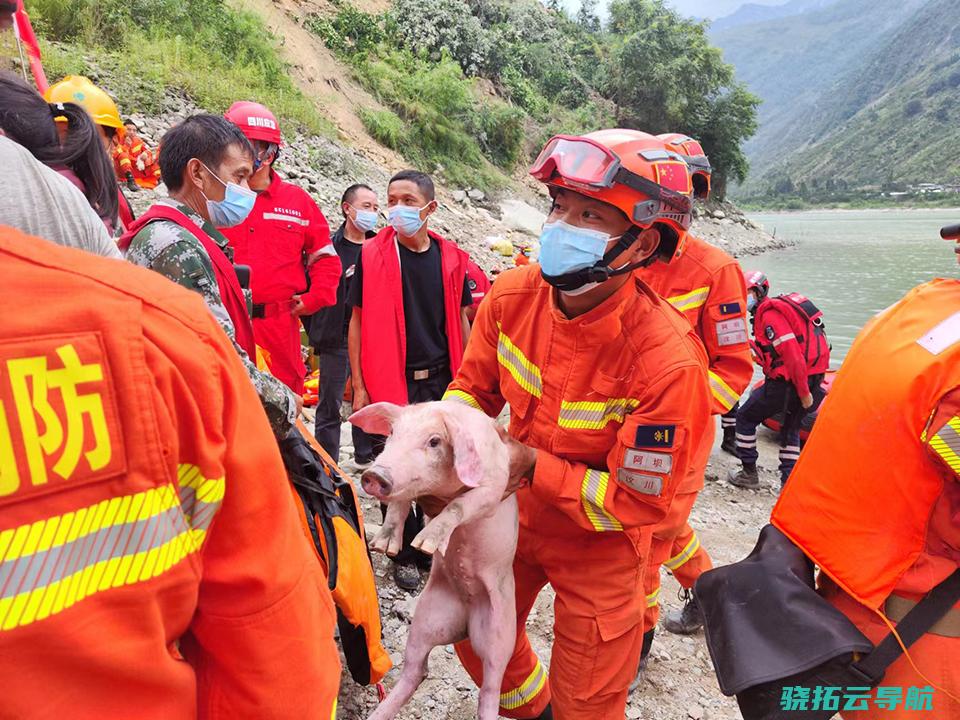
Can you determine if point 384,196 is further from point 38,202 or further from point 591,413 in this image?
point 38,202

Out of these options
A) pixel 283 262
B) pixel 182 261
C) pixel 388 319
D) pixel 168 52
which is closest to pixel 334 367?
pixel 283 262

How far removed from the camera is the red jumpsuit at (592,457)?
179 centimetres

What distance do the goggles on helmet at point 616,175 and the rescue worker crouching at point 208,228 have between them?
1.17 m

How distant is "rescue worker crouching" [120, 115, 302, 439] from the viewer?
2.06m

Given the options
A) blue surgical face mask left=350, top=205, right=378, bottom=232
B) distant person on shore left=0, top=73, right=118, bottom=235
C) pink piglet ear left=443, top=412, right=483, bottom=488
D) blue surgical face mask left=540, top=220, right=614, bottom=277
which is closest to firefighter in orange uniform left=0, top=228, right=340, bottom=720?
pink piglet ear left=443, top=412, right=483, bottom=488

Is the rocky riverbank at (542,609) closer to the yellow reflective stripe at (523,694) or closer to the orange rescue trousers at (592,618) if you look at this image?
the yellow reflective stripe at (523,694)

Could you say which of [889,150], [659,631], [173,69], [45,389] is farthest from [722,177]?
[889,150]

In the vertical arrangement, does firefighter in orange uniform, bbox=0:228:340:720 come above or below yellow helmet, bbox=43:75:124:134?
below

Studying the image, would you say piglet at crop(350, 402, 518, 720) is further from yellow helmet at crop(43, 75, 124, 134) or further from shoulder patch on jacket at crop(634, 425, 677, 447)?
yellow helmet at crop(43, 75, 124, 134)

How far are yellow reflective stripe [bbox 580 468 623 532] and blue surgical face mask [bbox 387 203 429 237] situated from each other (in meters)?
2.48

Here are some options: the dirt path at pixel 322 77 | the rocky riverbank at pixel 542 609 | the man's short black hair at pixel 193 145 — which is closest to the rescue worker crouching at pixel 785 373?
the rocky riverbank at pixel 542 609

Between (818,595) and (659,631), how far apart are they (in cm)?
197

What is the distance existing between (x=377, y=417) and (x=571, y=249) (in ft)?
2.67

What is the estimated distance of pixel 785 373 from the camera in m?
5.53
